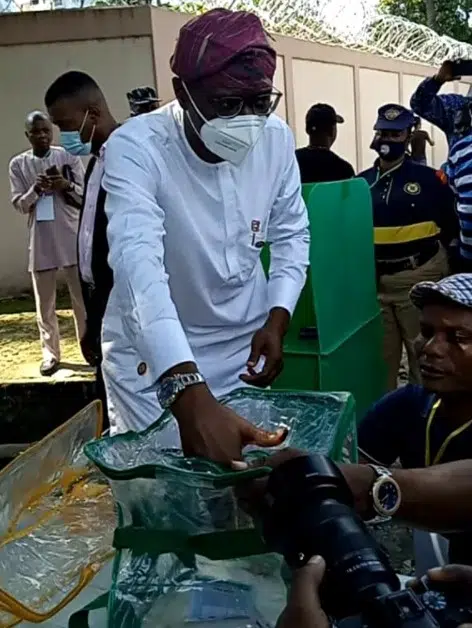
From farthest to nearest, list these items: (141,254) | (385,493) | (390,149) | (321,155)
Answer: (321,155), (390,149), (141,254), (385,493)

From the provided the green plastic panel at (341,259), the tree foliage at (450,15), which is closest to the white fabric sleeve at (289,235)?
the green plastic panel at (341,259)

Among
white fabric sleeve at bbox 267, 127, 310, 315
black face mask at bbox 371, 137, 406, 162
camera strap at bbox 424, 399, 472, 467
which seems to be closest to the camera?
camera strap at bbox 424, 399, 472, 467

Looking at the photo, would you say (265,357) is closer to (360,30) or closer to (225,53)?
(225,53)

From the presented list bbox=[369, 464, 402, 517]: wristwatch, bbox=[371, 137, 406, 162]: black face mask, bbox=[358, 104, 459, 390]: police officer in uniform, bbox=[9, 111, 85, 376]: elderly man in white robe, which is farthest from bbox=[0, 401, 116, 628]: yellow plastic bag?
bbox=[9, 111, 85, 376]: elderly man in white robe

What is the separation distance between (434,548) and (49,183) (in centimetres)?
392

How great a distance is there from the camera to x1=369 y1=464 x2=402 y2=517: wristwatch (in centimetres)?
129

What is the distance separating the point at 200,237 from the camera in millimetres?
1944

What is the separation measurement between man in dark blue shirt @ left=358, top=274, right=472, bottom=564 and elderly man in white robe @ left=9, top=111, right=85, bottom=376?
3.58 meters

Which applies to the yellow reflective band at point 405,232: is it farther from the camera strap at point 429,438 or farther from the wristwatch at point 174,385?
the wristwatch at point 174,385

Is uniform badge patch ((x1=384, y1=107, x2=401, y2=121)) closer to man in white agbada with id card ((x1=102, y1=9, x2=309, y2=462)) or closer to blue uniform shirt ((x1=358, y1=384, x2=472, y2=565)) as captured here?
man in white agbada with id card ((x1=102, y1=9, x2=309, y2=462))

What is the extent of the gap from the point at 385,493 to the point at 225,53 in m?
0.91

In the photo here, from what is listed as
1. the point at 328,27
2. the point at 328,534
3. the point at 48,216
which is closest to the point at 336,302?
the point at 48,216

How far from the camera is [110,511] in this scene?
64.1 inches

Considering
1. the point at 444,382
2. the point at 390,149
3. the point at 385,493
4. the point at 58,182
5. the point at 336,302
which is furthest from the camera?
the point at 58,182
